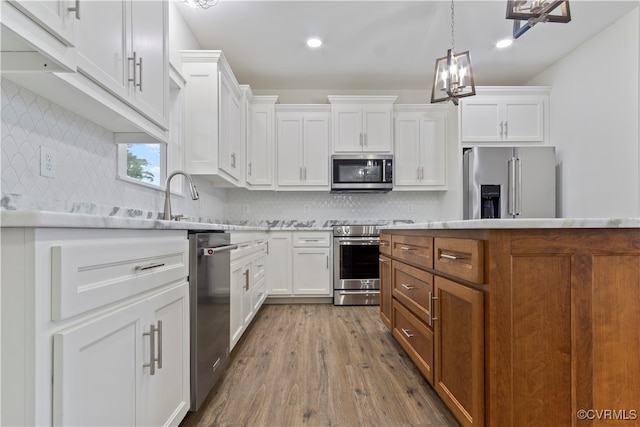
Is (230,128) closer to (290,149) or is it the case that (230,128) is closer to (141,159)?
(290,149)

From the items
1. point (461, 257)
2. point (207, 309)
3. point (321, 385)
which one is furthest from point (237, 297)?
point (461, 257)

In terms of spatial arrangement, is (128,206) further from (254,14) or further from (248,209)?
(248,209)

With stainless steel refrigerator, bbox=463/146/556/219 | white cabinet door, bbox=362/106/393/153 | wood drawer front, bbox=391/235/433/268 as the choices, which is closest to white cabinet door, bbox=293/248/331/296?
white cabinet door, bbox=362/106/393/153

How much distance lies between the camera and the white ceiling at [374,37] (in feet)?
9.27

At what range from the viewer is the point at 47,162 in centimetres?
138

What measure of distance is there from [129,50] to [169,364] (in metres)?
1.36

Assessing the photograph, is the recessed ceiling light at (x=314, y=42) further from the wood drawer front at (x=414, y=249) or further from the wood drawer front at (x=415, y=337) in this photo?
the wood drawer front at (x=415, y=337)

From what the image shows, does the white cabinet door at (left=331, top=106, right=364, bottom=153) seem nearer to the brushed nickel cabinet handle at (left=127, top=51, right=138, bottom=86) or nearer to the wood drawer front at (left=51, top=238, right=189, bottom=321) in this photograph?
the brushed nickel cabinet handle at (left=127, top=51, right=138, bottom=86)

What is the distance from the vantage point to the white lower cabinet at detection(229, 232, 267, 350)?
229 centimetres

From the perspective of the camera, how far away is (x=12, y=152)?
1.22m

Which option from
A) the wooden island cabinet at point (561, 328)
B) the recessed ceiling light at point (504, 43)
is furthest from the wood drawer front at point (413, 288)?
the recessed ceiling light at point (504, 43)

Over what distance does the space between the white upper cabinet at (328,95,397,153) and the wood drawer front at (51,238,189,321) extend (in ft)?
Answer: 10.5

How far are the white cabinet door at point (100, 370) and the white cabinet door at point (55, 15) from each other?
0.82 metres

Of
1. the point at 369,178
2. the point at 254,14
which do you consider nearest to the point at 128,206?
the point at 254,14
